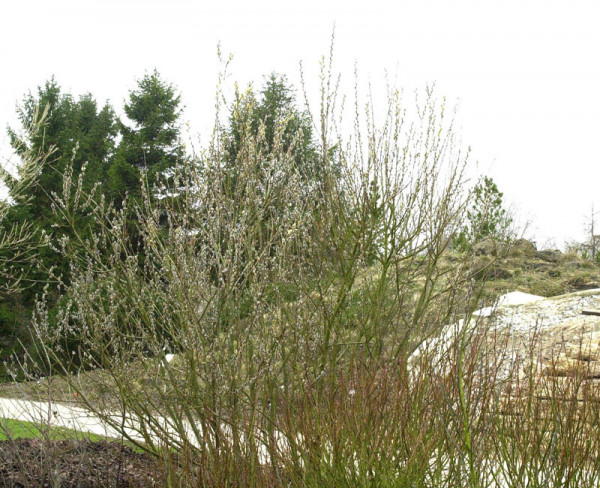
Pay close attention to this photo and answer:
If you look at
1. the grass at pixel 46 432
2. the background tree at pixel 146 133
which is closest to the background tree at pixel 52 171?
the background tree at pixel 146 133

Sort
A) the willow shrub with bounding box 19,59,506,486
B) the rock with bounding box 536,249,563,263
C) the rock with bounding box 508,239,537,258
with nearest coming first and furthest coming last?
the willow shrub with bounding box 19,59,506,486 < the rock with bounding box 508,239,537,258 < the rock with bounding box 536,249,563,263

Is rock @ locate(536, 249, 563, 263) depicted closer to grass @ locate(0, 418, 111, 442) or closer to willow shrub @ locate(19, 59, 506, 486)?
willow shrub @ locate(19, 59, 506, 486)

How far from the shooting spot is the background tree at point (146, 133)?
51.8ft

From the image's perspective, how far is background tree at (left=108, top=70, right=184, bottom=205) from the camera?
15797 millimetres

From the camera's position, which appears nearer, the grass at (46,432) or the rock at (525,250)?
the grass at (46,432)

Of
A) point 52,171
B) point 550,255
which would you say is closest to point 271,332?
point 550,255

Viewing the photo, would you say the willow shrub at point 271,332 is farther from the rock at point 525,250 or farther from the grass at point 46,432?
the rock at point 525,250

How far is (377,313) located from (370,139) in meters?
1.58

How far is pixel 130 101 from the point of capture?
1683 cm

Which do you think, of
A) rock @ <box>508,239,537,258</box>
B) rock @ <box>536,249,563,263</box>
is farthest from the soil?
rock @ <box>536,249,563,263</box>

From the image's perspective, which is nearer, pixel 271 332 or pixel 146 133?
pixel 271 332

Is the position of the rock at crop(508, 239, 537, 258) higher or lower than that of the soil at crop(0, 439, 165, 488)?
higher

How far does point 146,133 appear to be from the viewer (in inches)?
643

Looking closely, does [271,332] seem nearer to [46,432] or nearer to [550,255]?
[46,432]
